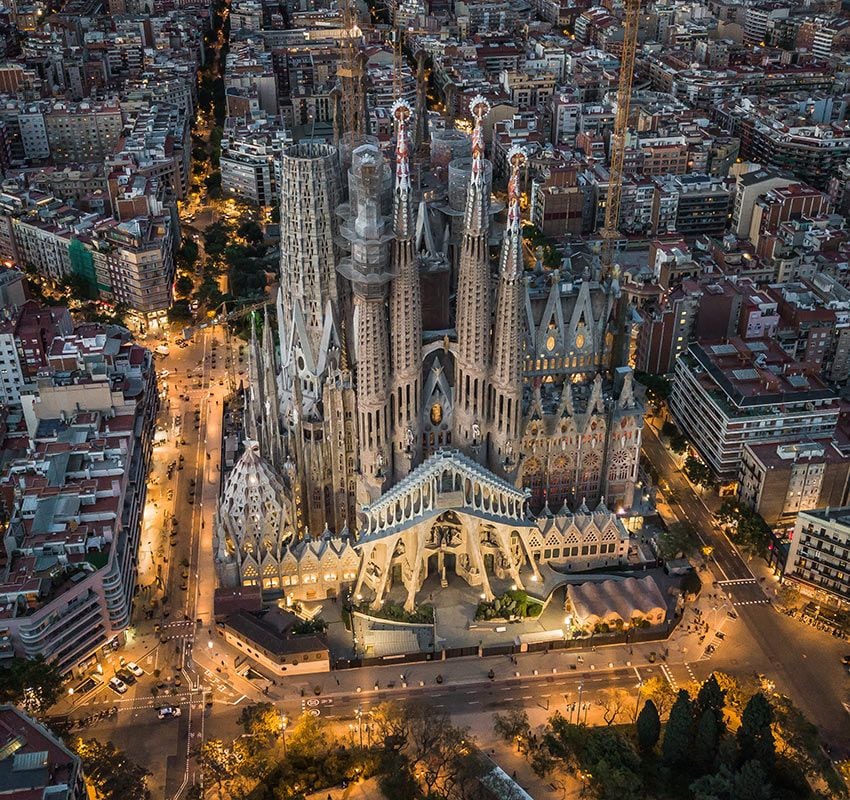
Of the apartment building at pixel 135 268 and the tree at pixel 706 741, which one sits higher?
the apartment building at pixel 135 268

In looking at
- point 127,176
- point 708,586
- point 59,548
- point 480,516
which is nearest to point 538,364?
point 480,516

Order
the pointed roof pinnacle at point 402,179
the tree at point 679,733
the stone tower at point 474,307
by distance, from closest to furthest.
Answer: the tree at point 679,733, the pointed roof pinnacle at point 402,179, the stone tower at point 474,307

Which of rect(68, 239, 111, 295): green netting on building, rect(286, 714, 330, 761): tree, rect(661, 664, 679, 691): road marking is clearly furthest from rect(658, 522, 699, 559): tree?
rect(68, 239, 111, 295): green netting on building

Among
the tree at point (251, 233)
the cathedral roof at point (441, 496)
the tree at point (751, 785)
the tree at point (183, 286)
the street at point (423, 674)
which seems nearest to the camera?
the tree at point (751, 785)

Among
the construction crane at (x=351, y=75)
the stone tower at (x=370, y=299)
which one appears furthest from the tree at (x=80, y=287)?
the stone tower at (x=370, y=299)

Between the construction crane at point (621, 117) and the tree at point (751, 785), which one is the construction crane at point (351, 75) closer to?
the construction crane at point (621, 117)

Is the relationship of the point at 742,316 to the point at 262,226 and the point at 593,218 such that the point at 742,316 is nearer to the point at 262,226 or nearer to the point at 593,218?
the point at 593,218
